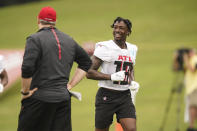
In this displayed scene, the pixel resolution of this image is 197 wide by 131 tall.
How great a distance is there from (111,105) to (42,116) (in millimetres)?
1417

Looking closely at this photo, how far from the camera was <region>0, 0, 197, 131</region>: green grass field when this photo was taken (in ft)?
41.6

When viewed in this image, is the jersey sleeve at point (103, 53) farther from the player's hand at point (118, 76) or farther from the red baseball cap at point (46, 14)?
the red baseball cap at point (46, 14)

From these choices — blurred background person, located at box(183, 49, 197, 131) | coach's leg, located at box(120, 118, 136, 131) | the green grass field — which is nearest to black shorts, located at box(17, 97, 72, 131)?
coach's leg, located at box(120, 118, 136, 131)

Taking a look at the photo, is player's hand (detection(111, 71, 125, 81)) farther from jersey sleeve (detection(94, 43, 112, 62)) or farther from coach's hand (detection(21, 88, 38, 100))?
coach's hand (detection(21, 88, 38, 100))

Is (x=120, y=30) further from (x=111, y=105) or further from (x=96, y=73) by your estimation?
(x=111, y=105)

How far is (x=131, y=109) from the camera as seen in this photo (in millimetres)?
5992

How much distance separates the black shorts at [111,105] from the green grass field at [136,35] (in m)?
4.02

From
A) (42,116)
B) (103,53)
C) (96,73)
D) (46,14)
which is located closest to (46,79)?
(42,116)

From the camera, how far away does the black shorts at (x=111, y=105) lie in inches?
236

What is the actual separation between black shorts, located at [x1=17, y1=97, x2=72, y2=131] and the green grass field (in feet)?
17.1

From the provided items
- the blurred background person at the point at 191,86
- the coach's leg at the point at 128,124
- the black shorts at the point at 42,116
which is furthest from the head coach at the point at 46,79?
the blurred background person at the point at 191,86

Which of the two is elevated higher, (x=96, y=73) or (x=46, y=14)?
(x=46, y=14)

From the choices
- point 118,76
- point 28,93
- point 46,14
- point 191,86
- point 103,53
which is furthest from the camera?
point 191,86

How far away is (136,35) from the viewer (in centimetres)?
2867
